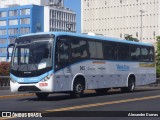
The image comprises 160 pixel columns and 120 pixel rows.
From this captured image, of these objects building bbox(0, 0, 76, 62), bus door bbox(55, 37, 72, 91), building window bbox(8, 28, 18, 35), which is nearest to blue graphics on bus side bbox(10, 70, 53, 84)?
bus door bbox(55, 37, 72, 91)

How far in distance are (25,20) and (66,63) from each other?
129 m

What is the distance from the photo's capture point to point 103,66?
70.7ft

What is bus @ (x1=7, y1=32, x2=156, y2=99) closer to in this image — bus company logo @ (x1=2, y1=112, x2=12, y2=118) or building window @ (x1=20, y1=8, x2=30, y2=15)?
bus company logo @ (x1=2, y1=112, x2=12, y2=118)

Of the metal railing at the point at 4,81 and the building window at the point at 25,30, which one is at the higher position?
the building window at the point at 25,30

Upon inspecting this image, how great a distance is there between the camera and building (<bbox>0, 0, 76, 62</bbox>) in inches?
5669

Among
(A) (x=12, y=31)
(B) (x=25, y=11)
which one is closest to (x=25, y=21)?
(B) (x=25, y=11)

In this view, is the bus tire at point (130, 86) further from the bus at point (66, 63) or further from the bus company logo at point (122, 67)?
the bus company logo at point (122, 67)

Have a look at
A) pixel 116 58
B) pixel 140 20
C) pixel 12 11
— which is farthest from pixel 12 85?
pixel 12 11

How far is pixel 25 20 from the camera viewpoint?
14512 cm

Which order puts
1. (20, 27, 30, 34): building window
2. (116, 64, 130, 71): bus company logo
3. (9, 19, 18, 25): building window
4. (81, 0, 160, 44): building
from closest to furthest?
(116, 64, 130, 71): bus company logo → (81, 0, 160, 44): building → (20, 27, 30, 34): building window → (9, 19, 18, 25): building window

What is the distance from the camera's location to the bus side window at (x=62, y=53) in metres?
17.9

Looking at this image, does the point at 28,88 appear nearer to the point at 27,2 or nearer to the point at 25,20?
the point at 25,20

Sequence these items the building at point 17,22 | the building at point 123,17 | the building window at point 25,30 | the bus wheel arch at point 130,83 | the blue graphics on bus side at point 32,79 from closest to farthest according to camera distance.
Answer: the blue graphics on bus side at point 32,79
the bus wheel arch at point 130,83
the building at point 123,17
the building at point 17,22
the building window at point 25,30

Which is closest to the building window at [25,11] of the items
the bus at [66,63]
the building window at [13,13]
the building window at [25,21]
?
the building window at [25,21]
